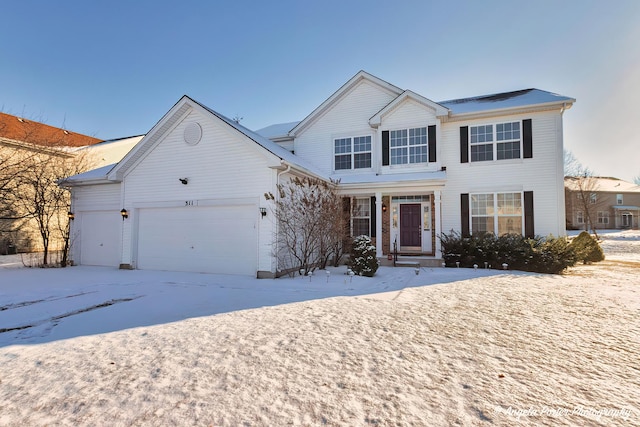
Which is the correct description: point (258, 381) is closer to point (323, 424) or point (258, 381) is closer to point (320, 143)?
point (323, 424)

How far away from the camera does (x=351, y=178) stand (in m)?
12.9

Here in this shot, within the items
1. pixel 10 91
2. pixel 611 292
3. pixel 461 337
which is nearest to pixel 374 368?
pixel 461 337

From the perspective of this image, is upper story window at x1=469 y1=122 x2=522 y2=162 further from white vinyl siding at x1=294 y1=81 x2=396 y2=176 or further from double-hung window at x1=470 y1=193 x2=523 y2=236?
white vinyl siding at x1=294 y1=81 x2=396 y2=176

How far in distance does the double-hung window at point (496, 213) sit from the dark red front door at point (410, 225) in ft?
6.82

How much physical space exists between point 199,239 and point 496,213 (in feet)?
36.8

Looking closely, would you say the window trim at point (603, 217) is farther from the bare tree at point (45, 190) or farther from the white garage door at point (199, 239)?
the bare tree at point (45, 190)

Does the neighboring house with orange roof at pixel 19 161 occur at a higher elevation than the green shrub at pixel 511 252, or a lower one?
higher

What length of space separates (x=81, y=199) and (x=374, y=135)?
12595mm

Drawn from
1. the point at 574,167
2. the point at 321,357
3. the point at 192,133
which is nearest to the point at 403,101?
the point at 192,133

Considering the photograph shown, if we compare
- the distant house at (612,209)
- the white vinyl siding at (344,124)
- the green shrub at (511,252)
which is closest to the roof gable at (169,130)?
the white vinyl siding at (344,124)

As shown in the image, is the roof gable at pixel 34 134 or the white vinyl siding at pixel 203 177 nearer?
the white vinyl siding at pixel 203 177

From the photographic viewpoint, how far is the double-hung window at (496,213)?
11594 millimetres

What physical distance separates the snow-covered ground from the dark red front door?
560cm

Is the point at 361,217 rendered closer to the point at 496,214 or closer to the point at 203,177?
the point at 496,214
